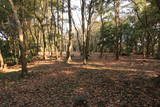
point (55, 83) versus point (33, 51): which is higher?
point (33, 51)

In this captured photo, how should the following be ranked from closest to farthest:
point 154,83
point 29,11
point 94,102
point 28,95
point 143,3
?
1. point 94,102
2. point 154,83
3. point 28,95
4. point 143,3
5. point 29,11

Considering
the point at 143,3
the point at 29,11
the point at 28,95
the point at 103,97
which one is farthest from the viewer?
the point at 29,11

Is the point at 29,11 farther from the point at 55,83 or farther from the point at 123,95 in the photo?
the point at 123,95

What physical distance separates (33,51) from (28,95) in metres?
22.1

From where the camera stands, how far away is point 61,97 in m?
6.26

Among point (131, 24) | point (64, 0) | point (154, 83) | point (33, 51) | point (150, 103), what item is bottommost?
point (150, 103)

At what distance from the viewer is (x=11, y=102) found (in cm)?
627

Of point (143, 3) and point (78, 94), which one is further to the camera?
point (143, 3)

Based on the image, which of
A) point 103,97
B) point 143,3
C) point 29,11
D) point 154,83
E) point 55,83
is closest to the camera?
point 103,97

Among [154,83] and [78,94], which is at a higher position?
[154,83]

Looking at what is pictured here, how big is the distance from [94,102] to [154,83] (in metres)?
3.29

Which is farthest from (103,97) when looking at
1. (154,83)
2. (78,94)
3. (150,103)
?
(154,83)

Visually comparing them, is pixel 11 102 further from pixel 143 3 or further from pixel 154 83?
pixel 143 3

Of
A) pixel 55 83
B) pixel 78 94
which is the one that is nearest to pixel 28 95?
pixel 55 83
